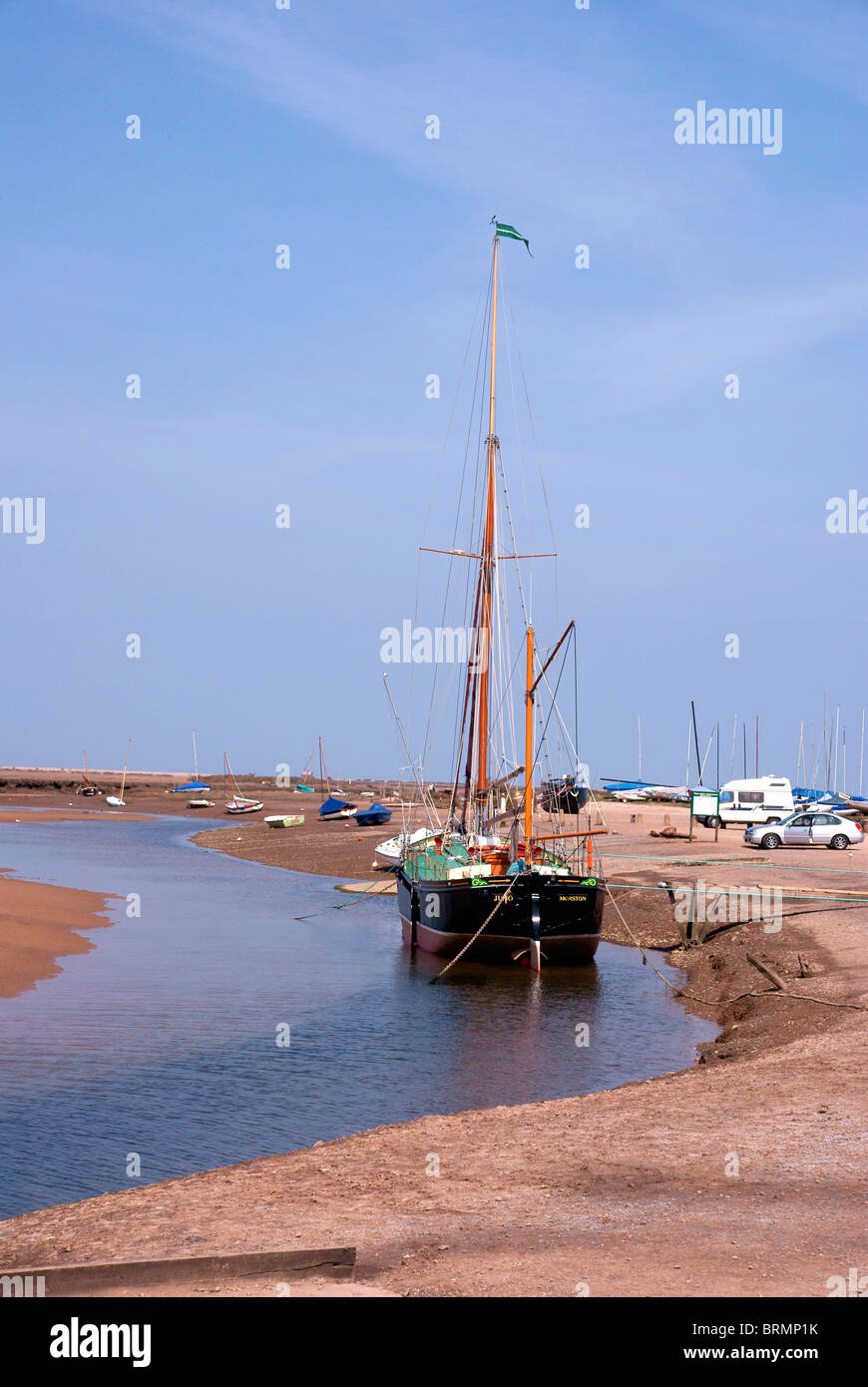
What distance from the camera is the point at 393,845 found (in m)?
62.7

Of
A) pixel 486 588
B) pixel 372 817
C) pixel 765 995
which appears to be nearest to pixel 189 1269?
pixel 765 995

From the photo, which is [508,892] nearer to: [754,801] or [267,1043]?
[267,1043]

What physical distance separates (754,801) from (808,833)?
72.6ft

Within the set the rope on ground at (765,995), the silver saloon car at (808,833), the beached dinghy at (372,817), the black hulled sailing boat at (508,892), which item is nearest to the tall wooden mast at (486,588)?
the black hulled sailing boat at (508,892)

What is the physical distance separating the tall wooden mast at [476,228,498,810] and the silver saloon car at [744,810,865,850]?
2097cm

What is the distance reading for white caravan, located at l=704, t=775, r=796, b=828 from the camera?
79.4 meters

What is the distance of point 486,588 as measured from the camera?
153 feet

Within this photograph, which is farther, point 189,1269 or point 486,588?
point 486,588

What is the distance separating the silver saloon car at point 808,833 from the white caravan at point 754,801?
53.9 feet

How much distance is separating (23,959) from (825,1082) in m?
22.5

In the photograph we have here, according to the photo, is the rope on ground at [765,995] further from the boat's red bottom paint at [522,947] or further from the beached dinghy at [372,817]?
the beached dinghy at [372,817]

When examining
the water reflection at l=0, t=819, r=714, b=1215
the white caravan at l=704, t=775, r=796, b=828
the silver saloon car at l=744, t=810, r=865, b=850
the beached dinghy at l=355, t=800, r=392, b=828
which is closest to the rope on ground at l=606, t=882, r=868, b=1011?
the water reflection at l=0, t=819, r=714, b=1215

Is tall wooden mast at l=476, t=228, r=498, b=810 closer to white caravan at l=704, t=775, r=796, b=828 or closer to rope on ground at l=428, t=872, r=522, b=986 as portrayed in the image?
rope on ground at l=428, t=872, r=522, b=986
